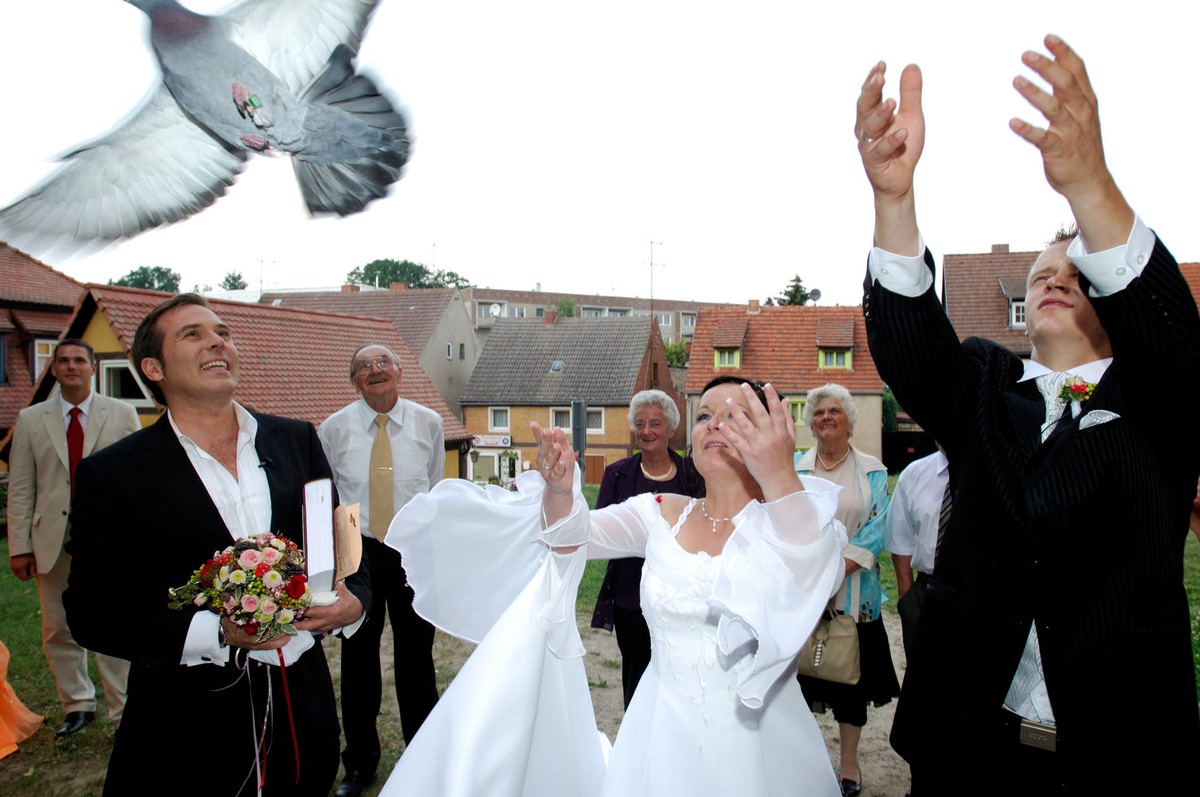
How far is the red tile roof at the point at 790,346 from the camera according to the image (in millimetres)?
35562

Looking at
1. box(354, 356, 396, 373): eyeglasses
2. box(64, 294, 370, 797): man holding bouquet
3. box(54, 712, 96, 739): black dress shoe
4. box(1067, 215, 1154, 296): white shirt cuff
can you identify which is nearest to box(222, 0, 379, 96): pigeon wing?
box(64, 294, 370, 797): man holding bouquet

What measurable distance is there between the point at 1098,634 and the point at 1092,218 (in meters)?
0.81

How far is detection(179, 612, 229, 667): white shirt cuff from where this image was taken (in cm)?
239

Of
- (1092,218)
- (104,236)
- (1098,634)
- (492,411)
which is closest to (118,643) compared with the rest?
(104,236)

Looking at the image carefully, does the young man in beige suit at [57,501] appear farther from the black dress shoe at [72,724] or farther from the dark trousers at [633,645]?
the dark trousers at [633,645]

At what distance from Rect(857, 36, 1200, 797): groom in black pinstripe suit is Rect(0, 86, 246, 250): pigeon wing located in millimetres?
2198

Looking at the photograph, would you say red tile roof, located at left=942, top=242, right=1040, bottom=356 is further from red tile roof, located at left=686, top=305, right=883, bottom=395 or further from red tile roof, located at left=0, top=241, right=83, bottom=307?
red tile roof, located at left=0, top=241, right=83, bottom=307

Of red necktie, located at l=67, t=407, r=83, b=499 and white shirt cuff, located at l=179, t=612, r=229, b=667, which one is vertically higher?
red necktie, located at l=67, t=407, r=83, b=499

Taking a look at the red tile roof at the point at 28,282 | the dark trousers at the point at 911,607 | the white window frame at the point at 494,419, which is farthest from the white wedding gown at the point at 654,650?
the white window frame at the point at 494,419

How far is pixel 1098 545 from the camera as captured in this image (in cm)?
167

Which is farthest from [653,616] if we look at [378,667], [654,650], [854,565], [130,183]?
[378,667]

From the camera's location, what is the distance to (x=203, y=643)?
2391 millimetres

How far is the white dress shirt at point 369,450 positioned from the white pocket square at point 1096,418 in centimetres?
377

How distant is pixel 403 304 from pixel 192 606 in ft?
129
